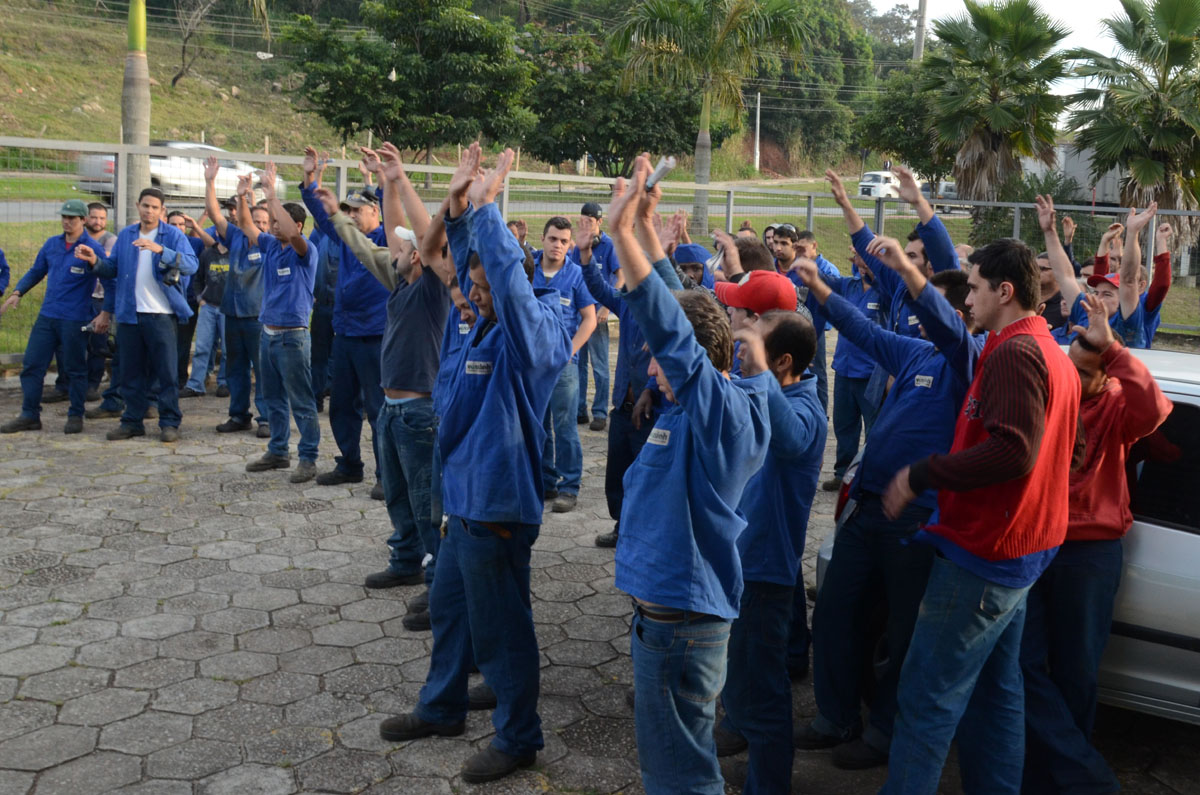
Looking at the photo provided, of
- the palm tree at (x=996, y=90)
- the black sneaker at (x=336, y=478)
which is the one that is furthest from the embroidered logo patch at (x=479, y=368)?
the palm tree at (x=996, y=90)

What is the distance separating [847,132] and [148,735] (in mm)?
62220

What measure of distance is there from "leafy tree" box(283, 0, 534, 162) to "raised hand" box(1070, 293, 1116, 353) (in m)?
27.4

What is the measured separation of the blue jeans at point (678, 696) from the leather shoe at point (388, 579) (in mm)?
3085

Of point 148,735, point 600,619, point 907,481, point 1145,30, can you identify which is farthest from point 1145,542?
point 1145,30

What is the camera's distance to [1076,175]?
28.7 metres

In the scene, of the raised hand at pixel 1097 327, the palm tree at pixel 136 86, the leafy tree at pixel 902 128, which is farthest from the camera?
the leafy tree at pixel 902 128

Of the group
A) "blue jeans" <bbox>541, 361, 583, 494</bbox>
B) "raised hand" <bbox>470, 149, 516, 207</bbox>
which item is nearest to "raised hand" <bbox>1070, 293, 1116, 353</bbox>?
"raised hand" <bbox>470, 149, 516, 207</bbox>

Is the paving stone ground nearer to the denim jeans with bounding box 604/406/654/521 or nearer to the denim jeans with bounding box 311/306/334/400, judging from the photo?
the denim jeans with bounding box 604/406/654/521

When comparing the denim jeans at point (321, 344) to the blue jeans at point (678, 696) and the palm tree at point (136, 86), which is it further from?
the palm tree at point (136, 86)

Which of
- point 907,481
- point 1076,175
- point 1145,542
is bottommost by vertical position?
point 1145,542

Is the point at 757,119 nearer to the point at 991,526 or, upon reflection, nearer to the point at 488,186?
the point at 488,186

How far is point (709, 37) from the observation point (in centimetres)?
2388

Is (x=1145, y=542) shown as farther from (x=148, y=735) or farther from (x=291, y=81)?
(x=291, y=81)

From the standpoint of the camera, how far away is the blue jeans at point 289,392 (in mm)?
8359
